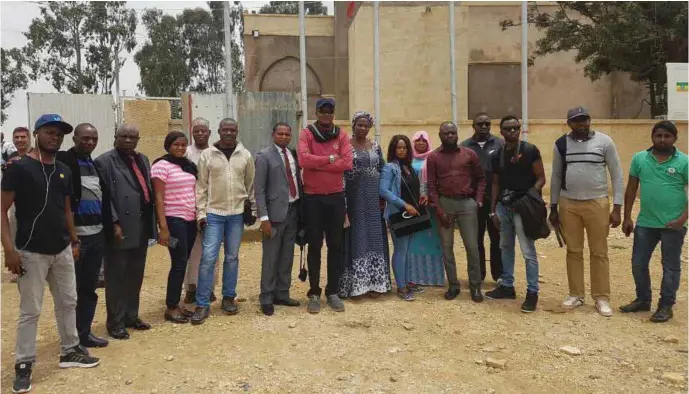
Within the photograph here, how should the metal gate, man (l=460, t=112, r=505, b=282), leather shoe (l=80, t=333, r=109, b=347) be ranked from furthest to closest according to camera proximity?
the metal gate → man (l=460, t=112, r=505, b=282) → leather shoe (l=80, t=333, r=109, b=347)

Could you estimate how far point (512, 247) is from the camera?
17.6 ft

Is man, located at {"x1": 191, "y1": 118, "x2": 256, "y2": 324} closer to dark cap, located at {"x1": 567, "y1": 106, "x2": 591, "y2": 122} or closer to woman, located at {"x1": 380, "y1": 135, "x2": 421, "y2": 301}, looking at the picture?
woman, located at {"x1": 380, "y1": 135, "x2": 421, "y2": 301}

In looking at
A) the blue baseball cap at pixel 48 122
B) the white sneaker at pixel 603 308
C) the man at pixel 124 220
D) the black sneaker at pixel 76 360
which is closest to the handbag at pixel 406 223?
the white sneaker at pixel 603 308

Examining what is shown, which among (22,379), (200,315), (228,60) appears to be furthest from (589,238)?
(228,60)

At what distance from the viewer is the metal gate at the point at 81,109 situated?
960 cm

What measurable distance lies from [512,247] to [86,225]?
12.5 feet

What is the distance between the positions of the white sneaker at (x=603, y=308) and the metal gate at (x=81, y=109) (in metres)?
8.36

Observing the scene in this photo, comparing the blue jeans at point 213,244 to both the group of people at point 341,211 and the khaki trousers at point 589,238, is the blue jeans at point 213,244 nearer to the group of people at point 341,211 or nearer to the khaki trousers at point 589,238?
the group of people at point 341,211

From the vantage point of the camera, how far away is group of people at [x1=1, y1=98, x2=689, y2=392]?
4270mm

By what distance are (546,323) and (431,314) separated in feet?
3.27

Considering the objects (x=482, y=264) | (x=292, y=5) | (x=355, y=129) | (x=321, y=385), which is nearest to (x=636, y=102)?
(x=482, y=264)

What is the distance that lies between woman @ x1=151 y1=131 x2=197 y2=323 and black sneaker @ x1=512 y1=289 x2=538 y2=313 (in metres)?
3.09

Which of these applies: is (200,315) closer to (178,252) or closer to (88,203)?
(178,252)

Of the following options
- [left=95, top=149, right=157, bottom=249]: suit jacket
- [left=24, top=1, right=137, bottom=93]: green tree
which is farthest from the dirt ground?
[left=24, top=1, right=137, bottom=93]: green tree
